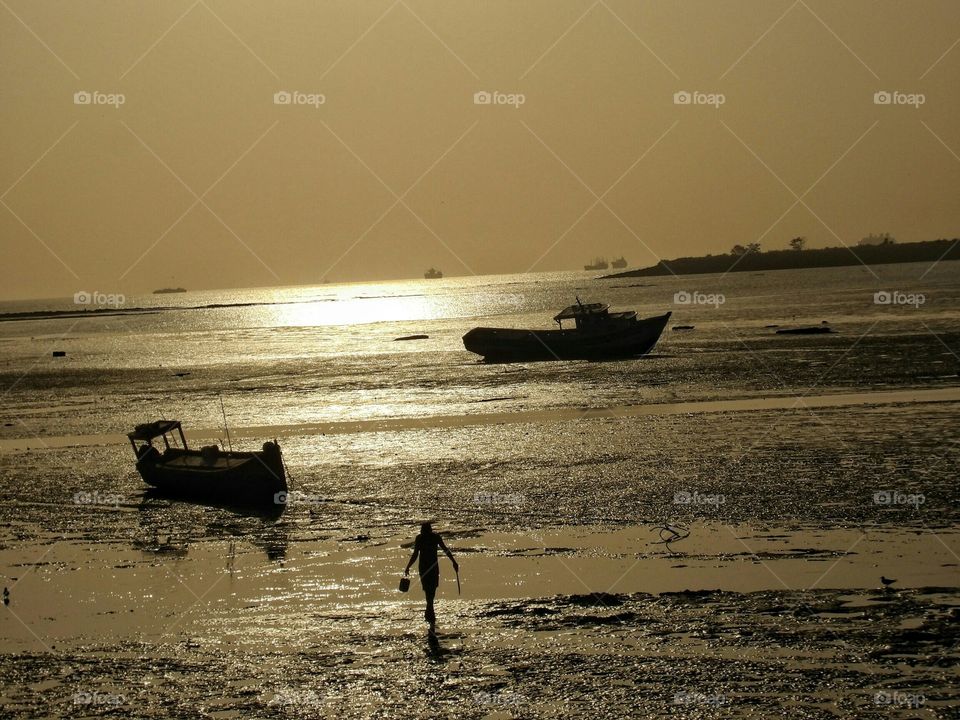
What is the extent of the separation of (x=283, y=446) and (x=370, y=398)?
16.0m

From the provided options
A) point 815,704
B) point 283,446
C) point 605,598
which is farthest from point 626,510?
point 283,446

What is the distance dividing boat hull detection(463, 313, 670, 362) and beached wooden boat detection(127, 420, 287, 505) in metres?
42.3

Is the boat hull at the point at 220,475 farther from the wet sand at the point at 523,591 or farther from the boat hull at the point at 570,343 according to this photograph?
the boat hull at the point at 570,343

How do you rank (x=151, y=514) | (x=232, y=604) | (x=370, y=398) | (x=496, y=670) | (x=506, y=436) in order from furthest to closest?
1. (x=370, y=398)
2. (x=506, y=436)
3. (x=151, y=514)
4. (x=232, y=604)
5. (x=496, y=670)

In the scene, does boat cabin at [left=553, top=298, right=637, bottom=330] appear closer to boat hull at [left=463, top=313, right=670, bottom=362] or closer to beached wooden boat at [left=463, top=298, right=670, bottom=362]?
beached wooden boat at [left=463, top=298, right=670, bottom=362]

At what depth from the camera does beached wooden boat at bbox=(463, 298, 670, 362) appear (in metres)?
71.2

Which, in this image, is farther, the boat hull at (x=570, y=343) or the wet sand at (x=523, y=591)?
the boat hull at (x=570, y=343)

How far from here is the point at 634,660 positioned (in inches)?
561

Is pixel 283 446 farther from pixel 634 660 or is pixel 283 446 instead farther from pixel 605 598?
pixel 634 660

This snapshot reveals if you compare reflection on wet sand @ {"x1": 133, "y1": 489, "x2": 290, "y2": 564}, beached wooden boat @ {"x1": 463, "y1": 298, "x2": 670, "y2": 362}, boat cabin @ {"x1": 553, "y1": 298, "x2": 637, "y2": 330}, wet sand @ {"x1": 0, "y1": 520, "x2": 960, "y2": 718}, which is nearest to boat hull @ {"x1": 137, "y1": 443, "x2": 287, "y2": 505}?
reflection on wet sand @ {"x1": 133, "y1": 489, "x2": 290, "y2": 564}

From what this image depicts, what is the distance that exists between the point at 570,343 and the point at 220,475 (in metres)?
45.7

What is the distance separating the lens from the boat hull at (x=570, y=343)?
234ft

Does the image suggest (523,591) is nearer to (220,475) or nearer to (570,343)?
(220,475)

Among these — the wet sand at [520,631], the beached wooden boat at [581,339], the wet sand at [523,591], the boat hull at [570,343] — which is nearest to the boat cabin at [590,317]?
the beached wooden boat at [581,339]
